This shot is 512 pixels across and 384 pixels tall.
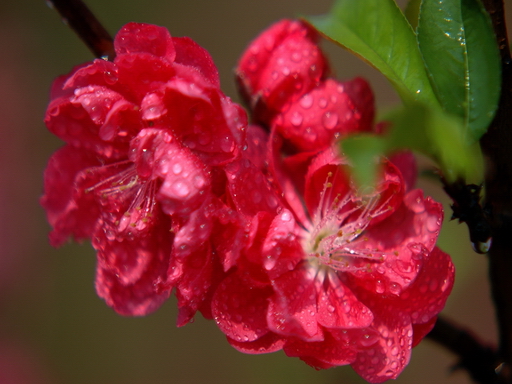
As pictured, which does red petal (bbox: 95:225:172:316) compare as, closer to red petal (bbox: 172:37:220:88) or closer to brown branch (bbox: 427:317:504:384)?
red petal (bbox: 172:37:220:88)

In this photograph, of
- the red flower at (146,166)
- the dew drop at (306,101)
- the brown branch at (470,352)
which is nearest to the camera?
the red flower at (146,166)

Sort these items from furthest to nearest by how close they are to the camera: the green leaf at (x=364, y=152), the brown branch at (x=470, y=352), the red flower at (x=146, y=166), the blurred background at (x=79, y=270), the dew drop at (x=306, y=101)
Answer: the blurred background at (x=79, y=270) < the brown branch at (x=470, y=352) < the dew drop at (x=306, y=101) < the red flower at (x=146, y=166) < the green leaf at (x=364, y=152)

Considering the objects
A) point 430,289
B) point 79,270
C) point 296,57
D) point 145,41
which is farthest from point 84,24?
point 79,270

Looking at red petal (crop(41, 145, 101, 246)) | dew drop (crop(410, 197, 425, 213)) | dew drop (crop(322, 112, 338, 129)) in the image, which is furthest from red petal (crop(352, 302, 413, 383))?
red petal (crop(41, 145, 101, 246))

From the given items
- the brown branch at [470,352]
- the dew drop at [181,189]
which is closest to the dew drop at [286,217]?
the dew drop at [181,189]

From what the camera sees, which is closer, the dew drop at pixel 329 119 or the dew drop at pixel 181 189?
the dew drop at pixel 181 189

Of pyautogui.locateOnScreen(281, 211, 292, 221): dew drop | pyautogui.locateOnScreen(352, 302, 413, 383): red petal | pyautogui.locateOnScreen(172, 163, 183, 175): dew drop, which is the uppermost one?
pyautogui.locateOnScreen(172, 163, 183, 175): dew drop

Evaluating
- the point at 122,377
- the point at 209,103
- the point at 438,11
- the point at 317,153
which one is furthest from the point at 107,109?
the point at 122,377

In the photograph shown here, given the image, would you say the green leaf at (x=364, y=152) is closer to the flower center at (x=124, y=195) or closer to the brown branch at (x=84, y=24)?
the flower center at (x=124, y=195)
